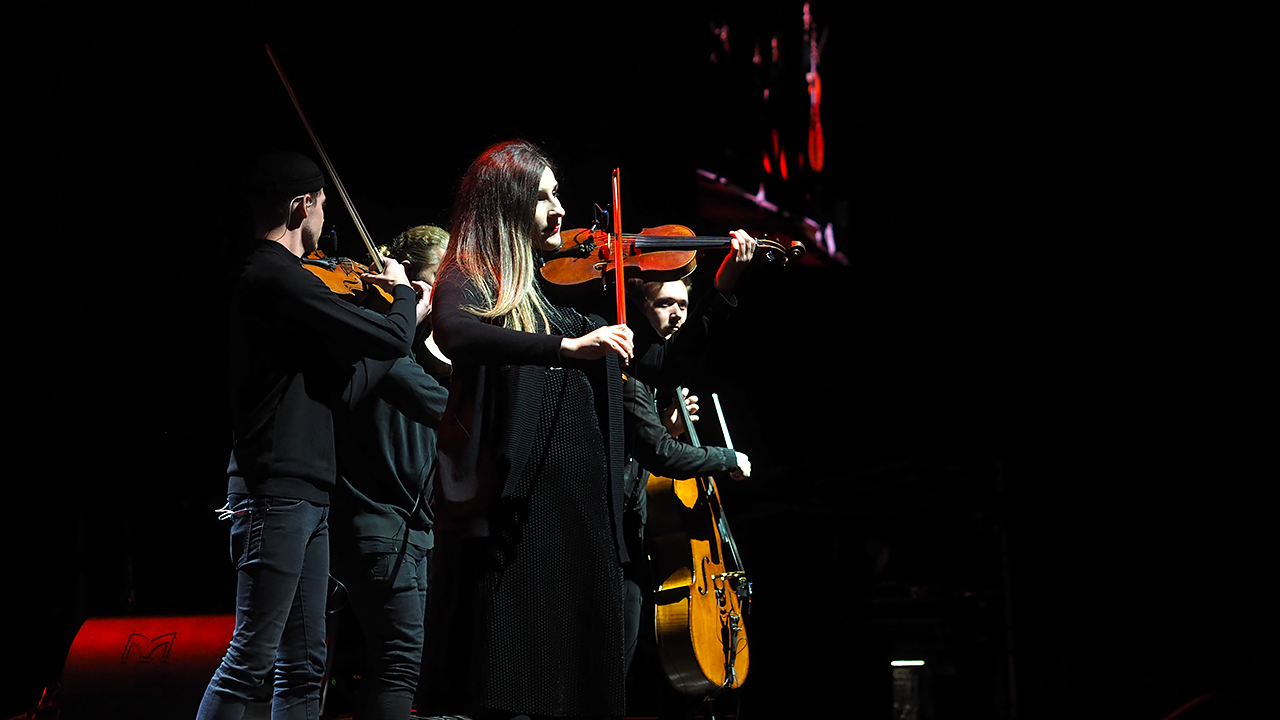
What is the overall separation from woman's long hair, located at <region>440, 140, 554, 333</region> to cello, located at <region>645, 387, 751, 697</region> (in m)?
1.45

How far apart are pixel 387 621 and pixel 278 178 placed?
1106mm

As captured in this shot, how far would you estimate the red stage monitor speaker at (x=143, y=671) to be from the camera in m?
3.10

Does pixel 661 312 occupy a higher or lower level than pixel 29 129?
lower

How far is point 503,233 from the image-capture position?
1913mm

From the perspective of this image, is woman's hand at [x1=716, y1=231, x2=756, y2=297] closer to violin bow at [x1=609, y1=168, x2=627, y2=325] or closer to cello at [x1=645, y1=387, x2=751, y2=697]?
violin bow at [x1=609, y1=168, x2=627, y2=325]

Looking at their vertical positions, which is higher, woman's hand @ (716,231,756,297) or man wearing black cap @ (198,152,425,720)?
woman's hand @ (716,231,756,297)

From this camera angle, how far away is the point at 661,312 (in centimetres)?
343

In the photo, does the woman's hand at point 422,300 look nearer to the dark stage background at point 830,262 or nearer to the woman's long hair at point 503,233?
the woman's long hair at point 503,233

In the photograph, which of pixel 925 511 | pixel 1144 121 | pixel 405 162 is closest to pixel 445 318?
pixel 405 162

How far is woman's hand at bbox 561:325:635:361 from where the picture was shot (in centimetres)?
165

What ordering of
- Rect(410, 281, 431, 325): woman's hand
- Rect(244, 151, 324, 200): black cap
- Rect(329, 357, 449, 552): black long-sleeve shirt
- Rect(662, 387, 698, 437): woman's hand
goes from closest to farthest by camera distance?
Rect(244, 151, 324, 200): black cap < Rect(329, 357, 449, 552): black long-sleeve shirt < Rect(410, 281, 431, 325): woman's hand < Rect(662, 387, 698, 437): woman's hand

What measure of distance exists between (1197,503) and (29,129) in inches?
215

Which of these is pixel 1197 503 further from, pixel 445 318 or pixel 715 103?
pixel 445 318

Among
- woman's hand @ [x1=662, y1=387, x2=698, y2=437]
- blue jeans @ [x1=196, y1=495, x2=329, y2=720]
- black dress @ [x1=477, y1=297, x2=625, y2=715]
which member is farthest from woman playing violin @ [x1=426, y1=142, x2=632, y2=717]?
woman's hand @ [x1=662, y1=387, x2=698, y2=437]
